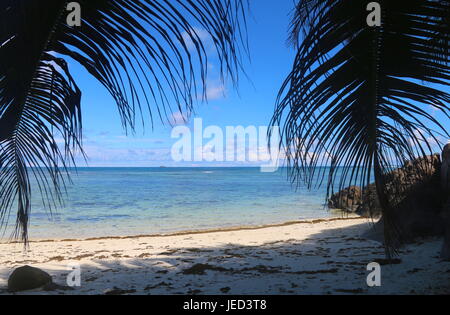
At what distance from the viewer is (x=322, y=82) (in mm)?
2605

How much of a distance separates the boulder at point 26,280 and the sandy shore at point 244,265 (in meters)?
0.20

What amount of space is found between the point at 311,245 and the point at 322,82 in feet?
17.1

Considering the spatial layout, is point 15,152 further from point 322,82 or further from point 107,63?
point 322,82

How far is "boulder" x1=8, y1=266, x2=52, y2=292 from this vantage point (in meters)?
4.41

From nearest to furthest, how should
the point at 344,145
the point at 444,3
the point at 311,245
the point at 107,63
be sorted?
the point at 107,63, the point at 444,3, the point at 344,145, the point at 311,245

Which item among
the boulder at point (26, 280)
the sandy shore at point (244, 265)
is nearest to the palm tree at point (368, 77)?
the sandy shore at point (244, 265)

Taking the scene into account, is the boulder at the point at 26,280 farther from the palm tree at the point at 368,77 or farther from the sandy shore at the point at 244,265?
the palm tree at the point at 368,77

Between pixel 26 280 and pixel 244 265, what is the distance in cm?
293

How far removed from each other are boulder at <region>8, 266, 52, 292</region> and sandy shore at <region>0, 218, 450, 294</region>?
7.8 inches

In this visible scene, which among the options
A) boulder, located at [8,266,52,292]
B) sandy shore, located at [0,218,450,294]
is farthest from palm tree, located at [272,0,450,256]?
boulder, located at [8,266,52,292]

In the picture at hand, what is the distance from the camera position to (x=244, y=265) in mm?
5535

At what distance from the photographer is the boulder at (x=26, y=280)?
4.41m

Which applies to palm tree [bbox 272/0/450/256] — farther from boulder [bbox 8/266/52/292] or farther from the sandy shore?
boulder [bbox 8/266/52/292]
